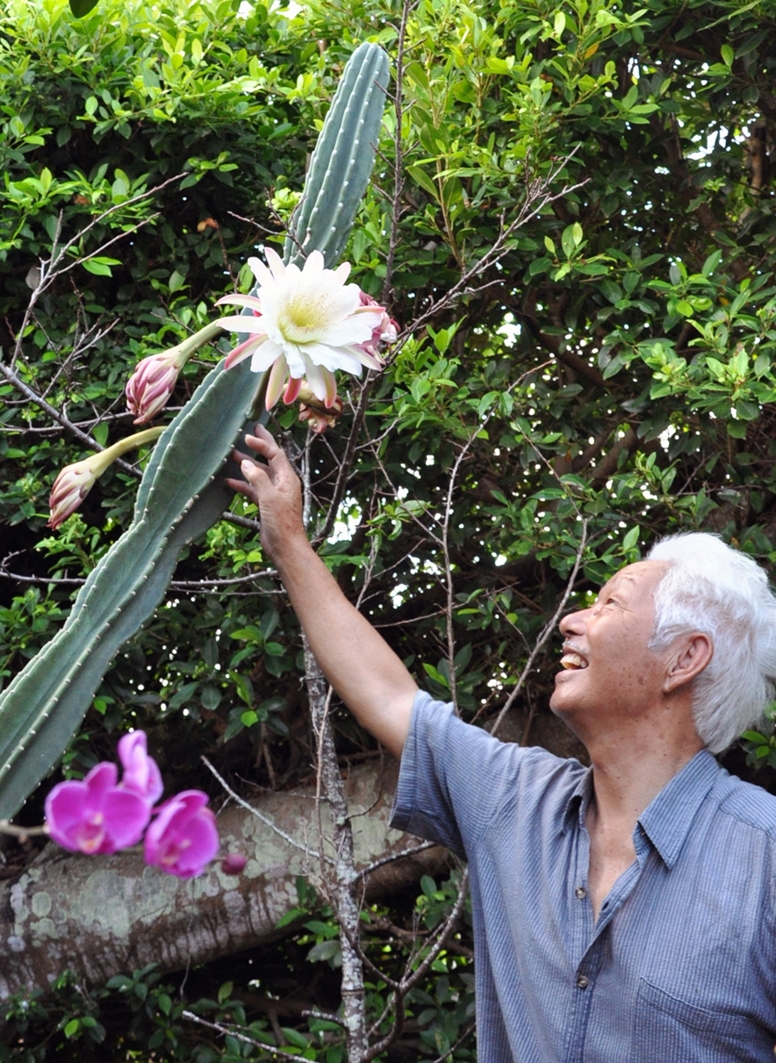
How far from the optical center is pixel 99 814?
60cm

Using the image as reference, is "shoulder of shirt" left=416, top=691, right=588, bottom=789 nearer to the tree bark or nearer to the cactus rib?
the cactus rib

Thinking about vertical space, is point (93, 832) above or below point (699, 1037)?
above

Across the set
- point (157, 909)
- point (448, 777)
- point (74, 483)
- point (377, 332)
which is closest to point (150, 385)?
point (74, 483)

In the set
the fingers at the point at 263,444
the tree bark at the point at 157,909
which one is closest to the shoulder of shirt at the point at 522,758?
the fingers at the point at 263,444

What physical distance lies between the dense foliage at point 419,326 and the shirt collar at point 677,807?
2.71ft

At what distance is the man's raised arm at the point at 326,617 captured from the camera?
1658mm

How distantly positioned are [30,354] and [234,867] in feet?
8.47

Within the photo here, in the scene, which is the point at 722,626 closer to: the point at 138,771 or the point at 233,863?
the point at 233,863

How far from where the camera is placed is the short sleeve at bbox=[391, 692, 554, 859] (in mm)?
1800

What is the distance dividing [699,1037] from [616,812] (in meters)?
0.34

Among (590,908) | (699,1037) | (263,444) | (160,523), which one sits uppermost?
(263,444)

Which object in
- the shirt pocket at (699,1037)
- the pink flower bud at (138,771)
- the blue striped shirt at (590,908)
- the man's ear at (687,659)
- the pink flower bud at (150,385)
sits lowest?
the shirt pocket at (699,1037)

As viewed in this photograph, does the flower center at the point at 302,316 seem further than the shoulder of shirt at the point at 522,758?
No

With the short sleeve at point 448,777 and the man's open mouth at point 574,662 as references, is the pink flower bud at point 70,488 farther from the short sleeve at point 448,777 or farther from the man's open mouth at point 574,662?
the man's open mouth at point 574,662
